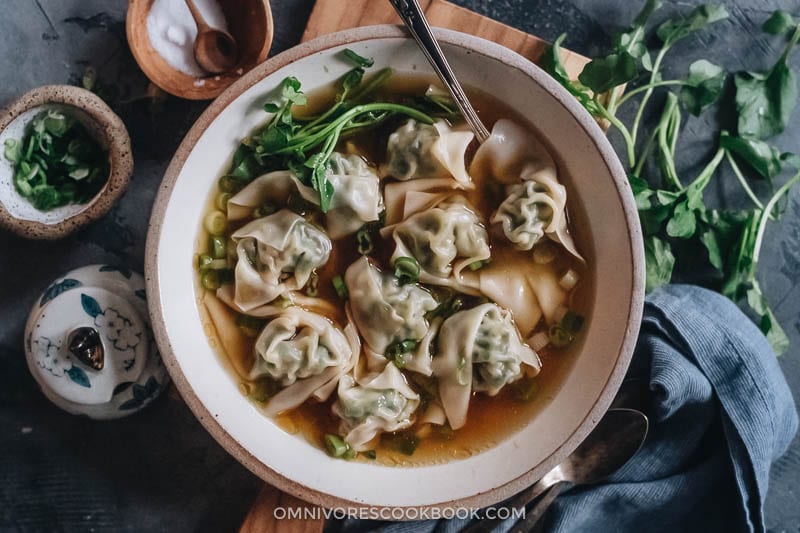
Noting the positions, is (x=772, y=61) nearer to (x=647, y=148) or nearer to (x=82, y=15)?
(x=647, y=148)

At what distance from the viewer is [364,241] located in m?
2.71

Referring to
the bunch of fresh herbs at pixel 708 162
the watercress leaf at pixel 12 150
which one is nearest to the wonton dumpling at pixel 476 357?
the bunch of fresh herbs at pixel 708 162

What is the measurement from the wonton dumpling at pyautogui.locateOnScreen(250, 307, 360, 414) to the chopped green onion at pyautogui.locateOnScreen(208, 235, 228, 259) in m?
0.30

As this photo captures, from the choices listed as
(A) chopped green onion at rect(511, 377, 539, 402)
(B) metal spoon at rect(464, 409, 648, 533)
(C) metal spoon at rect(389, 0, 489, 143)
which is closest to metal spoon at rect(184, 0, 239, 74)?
(C) metal spoon at rect(389, 0, 489, 143)

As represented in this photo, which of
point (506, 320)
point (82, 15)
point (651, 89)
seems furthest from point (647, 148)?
point (82, 15)

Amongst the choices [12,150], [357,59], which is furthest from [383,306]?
[12,150]

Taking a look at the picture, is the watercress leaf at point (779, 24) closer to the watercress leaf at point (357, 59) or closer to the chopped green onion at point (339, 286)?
the watercress leaf at point (357, 59)

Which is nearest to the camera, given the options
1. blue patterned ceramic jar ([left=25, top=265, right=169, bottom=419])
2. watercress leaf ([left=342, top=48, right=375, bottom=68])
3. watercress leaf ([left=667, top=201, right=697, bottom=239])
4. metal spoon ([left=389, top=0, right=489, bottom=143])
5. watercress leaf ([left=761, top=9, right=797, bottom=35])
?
metal spoon ([left=389, top=0, right=489, bottom=143])

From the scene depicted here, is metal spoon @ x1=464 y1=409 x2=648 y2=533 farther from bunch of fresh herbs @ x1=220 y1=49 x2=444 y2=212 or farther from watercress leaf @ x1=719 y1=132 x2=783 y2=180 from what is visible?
bunch of fresh herbs @ x1=220 y1=49 x2=444 y2=212

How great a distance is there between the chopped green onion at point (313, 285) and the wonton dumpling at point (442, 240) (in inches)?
12.3

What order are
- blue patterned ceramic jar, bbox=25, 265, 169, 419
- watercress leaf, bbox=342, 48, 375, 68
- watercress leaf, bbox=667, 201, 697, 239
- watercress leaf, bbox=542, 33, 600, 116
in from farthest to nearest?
watercress leaf, bbox=667, 201, 697, 239 → watercress leaf, bbox=542, 33, 600, 116 → blue patterned ceramic jar, bbox=25, 265, 169, 419 → watercress leaf, bbox=342, 48, 375, 68

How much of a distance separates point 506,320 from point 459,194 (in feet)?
1.62

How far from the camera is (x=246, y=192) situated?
2.61 metres

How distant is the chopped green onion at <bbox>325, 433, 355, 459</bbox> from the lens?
8.55 feet
